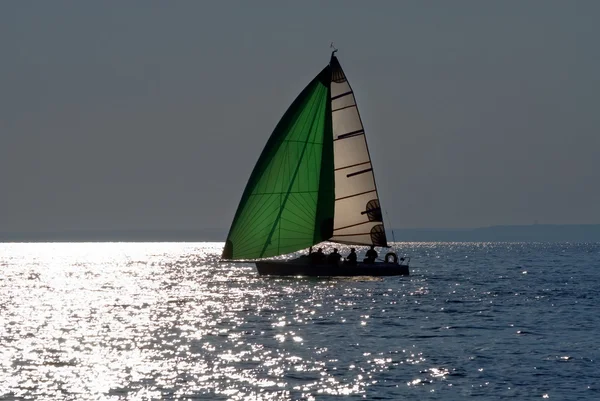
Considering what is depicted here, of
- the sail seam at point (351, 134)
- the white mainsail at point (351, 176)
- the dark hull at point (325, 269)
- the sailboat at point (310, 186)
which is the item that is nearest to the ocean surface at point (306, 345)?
the dark hull at point (325, 269)

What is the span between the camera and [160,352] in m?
39.6

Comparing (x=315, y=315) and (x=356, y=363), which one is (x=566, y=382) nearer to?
(x=356, y=363)

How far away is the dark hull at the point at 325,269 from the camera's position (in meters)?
71.6

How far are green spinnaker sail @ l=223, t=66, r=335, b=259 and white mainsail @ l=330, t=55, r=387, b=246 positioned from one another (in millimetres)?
843

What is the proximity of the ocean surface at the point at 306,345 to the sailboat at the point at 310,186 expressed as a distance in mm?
2333

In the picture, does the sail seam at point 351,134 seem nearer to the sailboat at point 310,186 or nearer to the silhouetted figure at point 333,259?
the sailboat at point 310,186

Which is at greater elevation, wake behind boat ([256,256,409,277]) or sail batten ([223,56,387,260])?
sail batten ([223,56,387,260])

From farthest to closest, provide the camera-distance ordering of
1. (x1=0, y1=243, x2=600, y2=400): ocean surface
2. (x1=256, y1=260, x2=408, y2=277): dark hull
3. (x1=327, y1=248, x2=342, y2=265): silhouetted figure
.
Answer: (x1=327, y1=248, x2=342, y2=265): silhouetted figure < (x1=256, y1=260, x2=408, y2=277): dark hull < (x1=0, y1=243, x2=600, y2=400): ocean surface

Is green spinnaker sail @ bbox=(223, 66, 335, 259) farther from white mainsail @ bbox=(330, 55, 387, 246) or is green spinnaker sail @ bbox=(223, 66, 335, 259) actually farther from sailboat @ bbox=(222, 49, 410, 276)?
white mainsail @ bbox=(330, 55, 387, 246)

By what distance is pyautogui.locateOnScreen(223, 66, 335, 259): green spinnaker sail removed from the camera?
7188cm

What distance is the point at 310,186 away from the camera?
73.6 m

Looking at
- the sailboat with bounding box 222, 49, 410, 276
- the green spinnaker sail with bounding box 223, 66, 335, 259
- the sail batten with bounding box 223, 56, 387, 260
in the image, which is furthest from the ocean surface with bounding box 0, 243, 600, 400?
the sail batten with bounding box 223, 56, 387, 260

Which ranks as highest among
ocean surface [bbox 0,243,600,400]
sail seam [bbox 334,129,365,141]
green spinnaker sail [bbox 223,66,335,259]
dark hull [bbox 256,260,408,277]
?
sail seam [bbox 334,129,365,141]

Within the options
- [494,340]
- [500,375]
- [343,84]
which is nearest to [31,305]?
[343,84]
